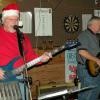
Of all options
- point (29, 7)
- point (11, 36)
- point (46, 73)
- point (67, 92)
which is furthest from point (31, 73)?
point (67, 92)

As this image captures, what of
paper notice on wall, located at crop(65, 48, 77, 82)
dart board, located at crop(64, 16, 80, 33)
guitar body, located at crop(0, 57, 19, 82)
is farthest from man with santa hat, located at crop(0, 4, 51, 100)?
dart board, located at crop(64, 16, 80, 33)

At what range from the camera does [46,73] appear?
4.79 m

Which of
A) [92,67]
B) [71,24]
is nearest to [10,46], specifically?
[92,67]

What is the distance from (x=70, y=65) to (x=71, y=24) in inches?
27.8

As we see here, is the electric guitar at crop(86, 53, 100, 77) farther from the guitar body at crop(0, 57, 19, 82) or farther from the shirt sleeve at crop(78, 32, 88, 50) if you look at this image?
the guitar body at crop(0, 57, 19, 82)

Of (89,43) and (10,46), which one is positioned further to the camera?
(89,43)

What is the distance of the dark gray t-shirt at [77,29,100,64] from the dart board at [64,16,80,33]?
86cm

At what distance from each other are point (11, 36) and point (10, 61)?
0.91 feet

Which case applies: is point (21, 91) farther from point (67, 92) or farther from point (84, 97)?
point (84, 97)

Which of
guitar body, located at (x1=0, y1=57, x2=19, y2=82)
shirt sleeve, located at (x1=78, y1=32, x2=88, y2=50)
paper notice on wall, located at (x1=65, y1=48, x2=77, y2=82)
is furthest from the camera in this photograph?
paper notice on wall, located at (x1=65, y1=48, x2=77, y2=82)

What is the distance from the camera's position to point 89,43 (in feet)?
13.9

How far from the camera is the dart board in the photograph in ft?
16.8

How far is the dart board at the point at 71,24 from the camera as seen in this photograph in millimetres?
5105

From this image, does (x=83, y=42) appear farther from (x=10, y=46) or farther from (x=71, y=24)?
(x=10, y=46)
